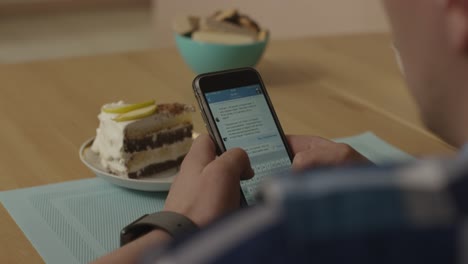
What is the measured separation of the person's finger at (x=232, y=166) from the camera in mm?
768

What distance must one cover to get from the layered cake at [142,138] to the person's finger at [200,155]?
0.19 m

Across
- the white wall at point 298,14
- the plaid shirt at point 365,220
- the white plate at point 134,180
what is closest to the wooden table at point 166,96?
the white plate at point 134,180

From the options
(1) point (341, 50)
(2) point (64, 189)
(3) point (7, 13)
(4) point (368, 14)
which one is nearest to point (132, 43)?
(3) point (7, 13)

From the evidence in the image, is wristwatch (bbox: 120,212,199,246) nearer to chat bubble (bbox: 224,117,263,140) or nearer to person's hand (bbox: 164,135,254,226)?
person's hand (bbox: 164,135,254,226)

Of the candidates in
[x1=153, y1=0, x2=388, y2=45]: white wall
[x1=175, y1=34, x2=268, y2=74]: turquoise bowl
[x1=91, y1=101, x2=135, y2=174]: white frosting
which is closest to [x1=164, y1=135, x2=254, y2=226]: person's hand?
[x1=91, y1=101, x2=135, y2=174]: white frosting

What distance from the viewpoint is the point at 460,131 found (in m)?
0.54

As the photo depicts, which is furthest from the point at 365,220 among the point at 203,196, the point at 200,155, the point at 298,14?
the point at 298,14

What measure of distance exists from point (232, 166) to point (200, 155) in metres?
0.10

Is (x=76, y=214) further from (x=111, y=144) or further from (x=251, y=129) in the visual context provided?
(x=251, y=129)

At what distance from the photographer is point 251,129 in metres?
1.01

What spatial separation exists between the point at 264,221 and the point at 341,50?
1421 millimetres

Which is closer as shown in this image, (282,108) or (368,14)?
(282,108)

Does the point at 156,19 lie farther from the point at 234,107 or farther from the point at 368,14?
the point at 234,107

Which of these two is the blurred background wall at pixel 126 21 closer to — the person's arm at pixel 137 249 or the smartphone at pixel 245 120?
the smartphone at pixel 245 120
